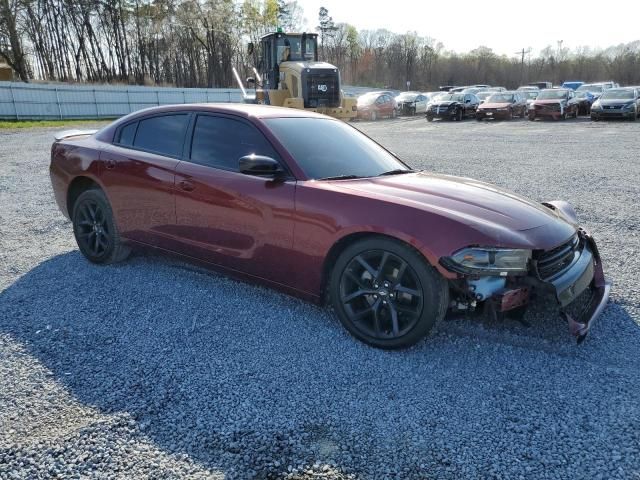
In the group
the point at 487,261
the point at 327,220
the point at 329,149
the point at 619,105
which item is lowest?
the point at 619,105

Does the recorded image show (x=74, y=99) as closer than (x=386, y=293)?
No

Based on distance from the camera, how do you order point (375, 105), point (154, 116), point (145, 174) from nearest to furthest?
1. point (145, 174)
2. point (154, 116)
3. point (375, 105)

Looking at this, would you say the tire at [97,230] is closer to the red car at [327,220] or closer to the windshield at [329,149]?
the red car at [327,220]

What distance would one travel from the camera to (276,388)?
2.77m

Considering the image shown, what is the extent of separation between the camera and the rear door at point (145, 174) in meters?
4.14

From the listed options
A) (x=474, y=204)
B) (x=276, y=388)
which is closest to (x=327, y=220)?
(x=474, y=204)

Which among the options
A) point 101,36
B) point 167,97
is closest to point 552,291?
point 167,97

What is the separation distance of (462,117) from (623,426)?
1138 inches

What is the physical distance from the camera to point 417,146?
15938mm

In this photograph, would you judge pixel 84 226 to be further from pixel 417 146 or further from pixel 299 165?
pixel 417 146

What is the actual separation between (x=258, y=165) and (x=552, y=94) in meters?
27.6

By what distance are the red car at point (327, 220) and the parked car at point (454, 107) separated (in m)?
25.8

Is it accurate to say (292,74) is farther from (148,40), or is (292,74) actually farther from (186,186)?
(148,40)

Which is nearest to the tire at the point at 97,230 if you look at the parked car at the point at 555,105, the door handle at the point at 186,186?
the door handle at the point at 186,186
